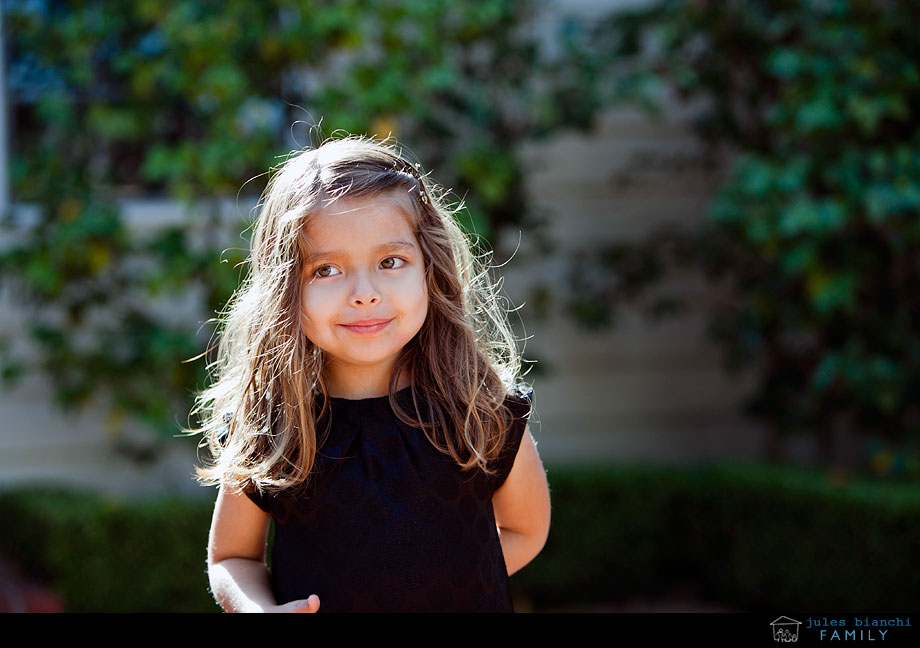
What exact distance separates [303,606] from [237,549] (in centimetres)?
23

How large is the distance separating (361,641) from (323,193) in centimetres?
68

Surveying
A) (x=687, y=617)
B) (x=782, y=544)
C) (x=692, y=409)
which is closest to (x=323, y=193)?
(x=687, y=617)

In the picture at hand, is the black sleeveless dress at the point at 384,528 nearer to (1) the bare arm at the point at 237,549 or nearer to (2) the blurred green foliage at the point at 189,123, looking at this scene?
(1) the bare arm at the point at 237,549

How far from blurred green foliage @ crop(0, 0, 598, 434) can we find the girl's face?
8.11 feet

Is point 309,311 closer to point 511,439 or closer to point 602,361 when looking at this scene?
point 511,439

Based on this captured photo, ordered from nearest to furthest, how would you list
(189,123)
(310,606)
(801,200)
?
(310,606)
(801,200)
(189,123)

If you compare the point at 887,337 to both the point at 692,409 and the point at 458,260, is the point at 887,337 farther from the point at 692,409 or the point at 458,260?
the point at 458,260

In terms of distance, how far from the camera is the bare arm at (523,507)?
1692mm

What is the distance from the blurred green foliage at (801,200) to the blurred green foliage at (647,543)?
1.69 feet

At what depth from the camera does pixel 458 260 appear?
68.4 inches

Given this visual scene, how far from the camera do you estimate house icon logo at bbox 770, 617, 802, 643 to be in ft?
4.89

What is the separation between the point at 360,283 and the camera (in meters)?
1.54

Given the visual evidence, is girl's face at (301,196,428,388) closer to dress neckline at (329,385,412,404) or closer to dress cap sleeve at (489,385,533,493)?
dress neckline at (329,385,412,404)

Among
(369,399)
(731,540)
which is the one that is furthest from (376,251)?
(731,540)
